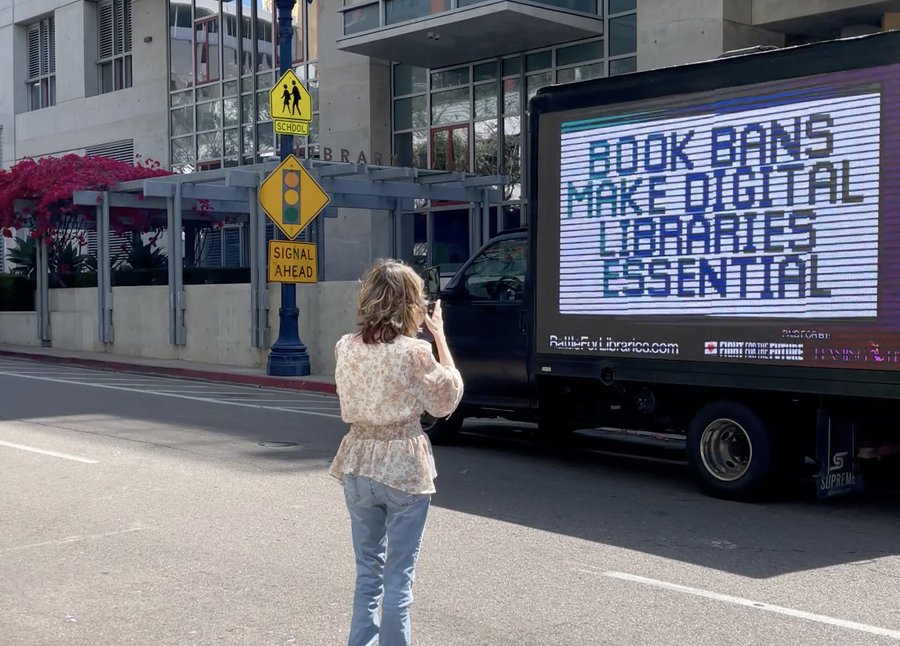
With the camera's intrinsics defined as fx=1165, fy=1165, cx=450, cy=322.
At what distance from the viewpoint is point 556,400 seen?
10.8 metres

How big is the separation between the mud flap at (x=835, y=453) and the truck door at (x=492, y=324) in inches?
116

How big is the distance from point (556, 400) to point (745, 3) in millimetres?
12188

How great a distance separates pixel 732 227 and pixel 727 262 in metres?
0.27

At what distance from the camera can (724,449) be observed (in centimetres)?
930

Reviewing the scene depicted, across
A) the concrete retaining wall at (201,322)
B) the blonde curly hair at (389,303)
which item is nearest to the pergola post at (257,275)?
the concrete retaining wall at (201,322)

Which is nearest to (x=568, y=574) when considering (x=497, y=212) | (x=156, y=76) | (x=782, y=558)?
(x=782, y=558)

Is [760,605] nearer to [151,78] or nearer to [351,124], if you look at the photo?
[351,124]

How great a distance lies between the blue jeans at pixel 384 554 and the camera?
443 cm

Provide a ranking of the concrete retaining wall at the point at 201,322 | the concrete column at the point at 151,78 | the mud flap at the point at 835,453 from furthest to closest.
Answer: the concrete column at the point at 151,78 → the concrete retaining wall at the point at 201,322 → the mud flap at the point at 835,453

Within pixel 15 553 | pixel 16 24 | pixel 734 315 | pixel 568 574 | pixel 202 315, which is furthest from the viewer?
pixel 16 24

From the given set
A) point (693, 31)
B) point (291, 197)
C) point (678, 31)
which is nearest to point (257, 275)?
point (291, 197)

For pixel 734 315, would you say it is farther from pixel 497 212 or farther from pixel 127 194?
pixel 127 194

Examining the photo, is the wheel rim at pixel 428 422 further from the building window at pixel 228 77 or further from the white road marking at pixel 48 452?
the building window at pixel 228 77

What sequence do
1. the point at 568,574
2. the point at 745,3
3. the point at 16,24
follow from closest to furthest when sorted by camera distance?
the point at 568,574, the point at 745,3, the point at 16,24
